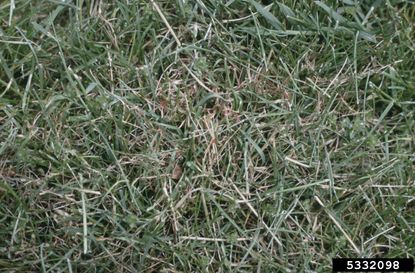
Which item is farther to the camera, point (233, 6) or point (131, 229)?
point (233, 6)

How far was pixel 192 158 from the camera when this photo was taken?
2.09m

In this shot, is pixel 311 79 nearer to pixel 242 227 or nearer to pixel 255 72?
pixel 255 72

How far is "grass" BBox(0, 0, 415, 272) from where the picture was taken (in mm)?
2029

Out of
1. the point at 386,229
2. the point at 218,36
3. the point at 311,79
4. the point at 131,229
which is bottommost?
the point at 386,229

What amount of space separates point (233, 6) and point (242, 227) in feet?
2.46

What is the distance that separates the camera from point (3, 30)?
2176mm

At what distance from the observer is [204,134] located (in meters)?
2.11

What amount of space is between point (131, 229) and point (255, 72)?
66cm

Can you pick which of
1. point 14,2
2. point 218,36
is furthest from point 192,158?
point 14,2

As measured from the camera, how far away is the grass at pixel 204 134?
2029mm

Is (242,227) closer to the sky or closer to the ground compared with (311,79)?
closer to the ground

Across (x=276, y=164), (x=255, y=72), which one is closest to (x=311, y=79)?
(x=255, y=72)

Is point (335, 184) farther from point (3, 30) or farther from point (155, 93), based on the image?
point (3, 30)

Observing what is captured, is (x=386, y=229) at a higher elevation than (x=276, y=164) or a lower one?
lower
